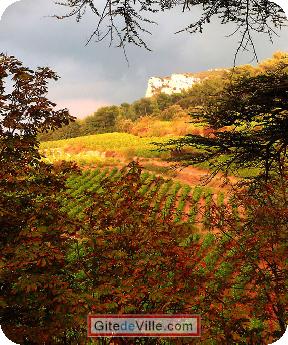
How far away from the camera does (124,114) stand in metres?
4.68

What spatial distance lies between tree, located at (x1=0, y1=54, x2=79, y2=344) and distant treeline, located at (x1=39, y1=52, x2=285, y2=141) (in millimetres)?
980

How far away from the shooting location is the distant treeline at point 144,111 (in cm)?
430

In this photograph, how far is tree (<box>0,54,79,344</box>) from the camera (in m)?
3.14

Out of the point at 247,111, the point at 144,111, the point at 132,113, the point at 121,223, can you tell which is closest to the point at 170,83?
the point at 144,111

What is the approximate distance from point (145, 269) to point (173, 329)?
25.8 inches

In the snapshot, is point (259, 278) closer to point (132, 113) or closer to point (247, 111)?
point (247, 111)

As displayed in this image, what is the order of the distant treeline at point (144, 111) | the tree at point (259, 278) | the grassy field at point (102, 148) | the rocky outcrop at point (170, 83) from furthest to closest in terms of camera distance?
the grassy field at point (102, 148)
the rocky outcrop at point (170, 83)
the distant treeline at point (144, 111)
the tree at point (259, 278)

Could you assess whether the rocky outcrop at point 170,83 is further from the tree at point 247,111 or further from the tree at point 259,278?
the tree at point 259,278

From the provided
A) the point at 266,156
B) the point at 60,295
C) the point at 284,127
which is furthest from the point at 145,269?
the point at 284,127

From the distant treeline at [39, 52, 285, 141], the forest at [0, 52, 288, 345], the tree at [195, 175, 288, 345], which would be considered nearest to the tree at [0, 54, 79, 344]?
the forest at [0, 52, 288, 345]

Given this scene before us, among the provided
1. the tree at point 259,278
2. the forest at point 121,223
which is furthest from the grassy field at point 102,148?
the tree at point 259,278

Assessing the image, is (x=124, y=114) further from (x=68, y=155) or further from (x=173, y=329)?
(x=173, y=329)

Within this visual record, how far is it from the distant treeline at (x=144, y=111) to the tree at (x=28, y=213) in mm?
980

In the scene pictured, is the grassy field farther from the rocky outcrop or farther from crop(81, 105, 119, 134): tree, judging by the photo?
the rocky outcrop
